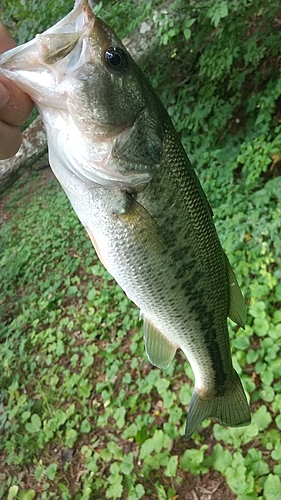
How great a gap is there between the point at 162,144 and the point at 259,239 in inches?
90.5

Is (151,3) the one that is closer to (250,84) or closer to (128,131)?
(250,84)

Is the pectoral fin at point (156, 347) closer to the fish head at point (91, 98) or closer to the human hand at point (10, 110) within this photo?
the fish head at point (91, 98)

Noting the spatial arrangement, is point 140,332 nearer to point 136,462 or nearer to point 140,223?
point 136,462

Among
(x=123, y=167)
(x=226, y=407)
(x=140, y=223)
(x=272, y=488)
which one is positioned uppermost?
(x=123, y=167)

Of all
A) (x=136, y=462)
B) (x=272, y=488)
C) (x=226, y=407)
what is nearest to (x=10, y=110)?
(x=226, y=407)

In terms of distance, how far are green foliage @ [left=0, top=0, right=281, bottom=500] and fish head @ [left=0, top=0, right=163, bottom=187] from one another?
208 cm

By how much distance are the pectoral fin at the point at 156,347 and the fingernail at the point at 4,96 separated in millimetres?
932

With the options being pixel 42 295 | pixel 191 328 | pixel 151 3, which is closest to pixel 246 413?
pixel 191 328

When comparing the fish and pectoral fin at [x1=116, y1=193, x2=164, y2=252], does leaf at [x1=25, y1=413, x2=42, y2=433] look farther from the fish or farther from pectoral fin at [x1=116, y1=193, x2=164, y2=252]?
pectoral fin at [x1=116, y1=193, x2=164, y2=252]

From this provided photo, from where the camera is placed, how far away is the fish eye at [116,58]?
1361 millimetres

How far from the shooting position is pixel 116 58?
1378mm

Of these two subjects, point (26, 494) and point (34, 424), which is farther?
point (34, 424)

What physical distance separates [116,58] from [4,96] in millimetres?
366

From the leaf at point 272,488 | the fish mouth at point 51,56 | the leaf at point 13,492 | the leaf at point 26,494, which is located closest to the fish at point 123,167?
the fish mouth at point 51,56
